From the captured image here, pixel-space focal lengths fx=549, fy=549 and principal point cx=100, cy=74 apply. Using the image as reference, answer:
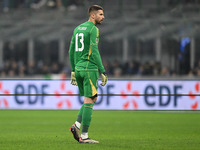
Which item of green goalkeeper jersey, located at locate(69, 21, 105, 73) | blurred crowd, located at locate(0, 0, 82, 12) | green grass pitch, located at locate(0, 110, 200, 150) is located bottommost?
green grass pitch, located at locate(0, 110, 200, 150)

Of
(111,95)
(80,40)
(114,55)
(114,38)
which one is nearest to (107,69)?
(114,55)

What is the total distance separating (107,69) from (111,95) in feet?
15.8

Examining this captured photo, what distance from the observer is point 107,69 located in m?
23.2

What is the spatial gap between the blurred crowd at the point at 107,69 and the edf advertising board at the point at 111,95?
167 inches

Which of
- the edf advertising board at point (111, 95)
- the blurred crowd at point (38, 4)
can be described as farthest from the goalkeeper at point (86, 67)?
the blurred crowd at point (38, 4)

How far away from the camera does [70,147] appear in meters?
8.14

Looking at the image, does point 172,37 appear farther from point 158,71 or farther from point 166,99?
point 166,99

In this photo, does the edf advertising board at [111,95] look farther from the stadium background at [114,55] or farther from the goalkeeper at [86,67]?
the goalkeeper at [86,67]


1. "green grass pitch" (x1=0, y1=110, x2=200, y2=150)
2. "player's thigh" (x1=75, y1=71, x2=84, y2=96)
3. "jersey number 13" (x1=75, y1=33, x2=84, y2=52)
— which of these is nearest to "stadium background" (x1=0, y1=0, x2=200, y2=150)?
"green grass pitch" (x1=0, y1=110, x2=200, y2=150)

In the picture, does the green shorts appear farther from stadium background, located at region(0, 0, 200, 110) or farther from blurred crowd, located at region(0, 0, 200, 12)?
blurred crowd, located at region(0, 0, 200, 12)

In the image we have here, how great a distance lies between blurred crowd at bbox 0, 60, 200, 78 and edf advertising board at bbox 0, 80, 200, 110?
423 centimetres

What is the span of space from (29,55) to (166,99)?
825 centimetres

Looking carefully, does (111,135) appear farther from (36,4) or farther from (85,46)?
(36,4)

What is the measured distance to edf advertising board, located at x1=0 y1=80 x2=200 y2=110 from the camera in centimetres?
1825
